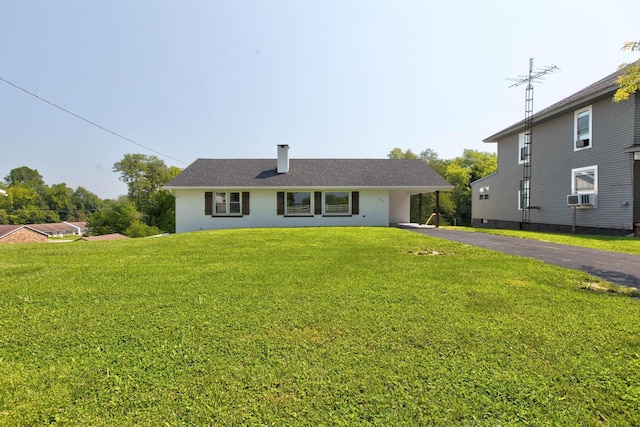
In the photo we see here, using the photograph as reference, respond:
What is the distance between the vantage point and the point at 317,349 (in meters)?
2.70

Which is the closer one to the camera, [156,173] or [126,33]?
[126,33]

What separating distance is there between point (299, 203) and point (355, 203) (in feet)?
9.98

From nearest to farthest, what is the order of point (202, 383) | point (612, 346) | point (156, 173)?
point (202, 383), point (612, 346), point (156, 173)

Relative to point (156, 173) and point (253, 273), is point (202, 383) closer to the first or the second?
point (253, 273)

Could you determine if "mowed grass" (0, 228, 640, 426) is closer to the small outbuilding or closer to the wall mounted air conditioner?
the wall mounted air conditioner

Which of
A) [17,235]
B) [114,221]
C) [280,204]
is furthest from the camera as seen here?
[17,235]

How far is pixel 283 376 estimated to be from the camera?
92.1 inches

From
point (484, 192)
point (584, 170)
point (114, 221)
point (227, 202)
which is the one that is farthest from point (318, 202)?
point (114, 221)

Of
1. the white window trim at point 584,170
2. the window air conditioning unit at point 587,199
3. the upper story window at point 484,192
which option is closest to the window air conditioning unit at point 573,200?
the window air conditioning unit at point 587,199

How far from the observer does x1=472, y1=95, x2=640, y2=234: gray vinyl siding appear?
38.4 feet

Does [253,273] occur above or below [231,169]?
below

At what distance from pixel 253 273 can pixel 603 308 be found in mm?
4839

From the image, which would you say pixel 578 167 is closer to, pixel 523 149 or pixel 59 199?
pixel 523 149

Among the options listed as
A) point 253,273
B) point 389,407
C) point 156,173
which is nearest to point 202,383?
point 389,407
